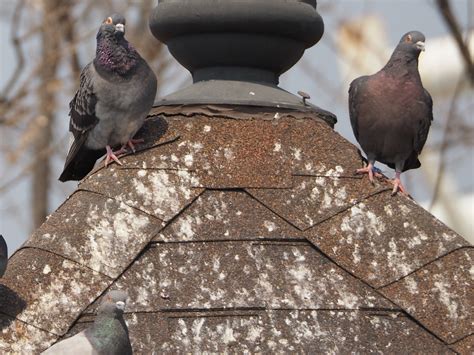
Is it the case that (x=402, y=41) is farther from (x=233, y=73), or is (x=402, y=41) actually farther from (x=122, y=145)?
(x=122, y=145)

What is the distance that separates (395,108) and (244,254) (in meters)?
2.35

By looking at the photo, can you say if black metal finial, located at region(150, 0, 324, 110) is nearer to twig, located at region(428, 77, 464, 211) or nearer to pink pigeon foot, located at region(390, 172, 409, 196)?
pink pigeon foot, located at region(390, 172, 409, 196)

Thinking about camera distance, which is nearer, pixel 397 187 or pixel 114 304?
pixel 114 304

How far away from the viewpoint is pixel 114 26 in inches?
236

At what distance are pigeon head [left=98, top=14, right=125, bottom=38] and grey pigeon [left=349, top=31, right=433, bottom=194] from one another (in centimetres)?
146

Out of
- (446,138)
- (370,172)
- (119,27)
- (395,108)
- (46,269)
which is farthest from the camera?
(446,138)

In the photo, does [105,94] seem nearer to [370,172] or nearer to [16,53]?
[370,172]

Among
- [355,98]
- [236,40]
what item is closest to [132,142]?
[236,40]

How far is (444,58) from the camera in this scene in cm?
1744

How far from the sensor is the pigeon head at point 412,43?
681 cm

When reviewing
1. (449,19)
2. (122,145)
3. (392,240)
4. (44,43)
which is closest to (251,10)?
(122,145)

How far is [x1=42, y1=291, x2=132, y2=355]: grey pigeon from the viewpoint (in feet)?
13.7

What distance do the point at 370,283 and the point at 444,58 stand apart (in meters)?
13.2

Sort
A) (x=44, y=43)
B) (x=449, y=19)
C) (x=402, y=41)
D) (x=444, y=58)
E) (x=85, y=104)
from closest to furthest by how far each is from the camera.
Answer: (x=85, y=104)
(x=402, y=41)
(x=449, y=19)
(x=444, y=58)
(x=44, y=43)
